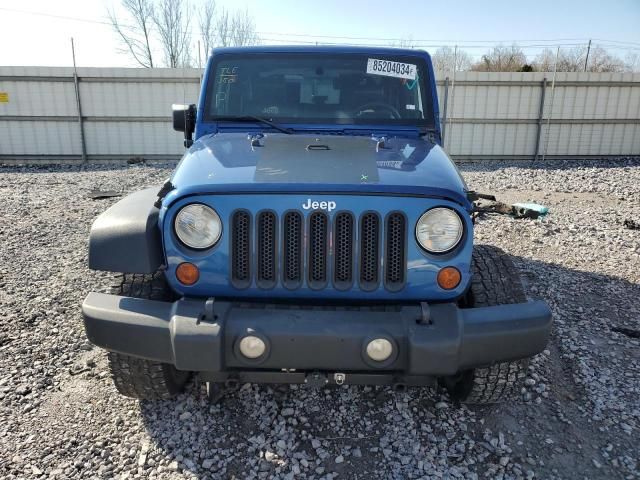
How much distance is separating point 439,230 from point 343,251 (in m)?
0.45

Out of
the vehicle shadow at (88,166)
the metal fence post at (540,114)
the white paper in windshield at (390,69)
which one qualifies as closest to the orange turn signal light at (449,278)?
the white paper in windshield at (390,69)

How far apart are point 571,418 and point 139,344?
2.36 m

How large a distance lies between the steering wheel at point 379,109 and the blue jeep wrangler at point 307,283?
3.11ft

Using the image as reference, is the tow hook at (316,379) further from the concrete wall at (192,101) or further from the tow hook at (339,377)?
the concrete wall at (192,101)

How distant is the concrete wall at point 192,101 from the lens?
13.5m

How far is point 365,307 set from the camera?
2.45 metres

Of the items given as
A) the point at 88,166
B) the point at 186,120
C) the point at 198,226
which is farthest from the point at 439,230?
the point at 88,166

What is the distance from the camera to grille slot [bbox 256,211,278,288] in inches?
93.3

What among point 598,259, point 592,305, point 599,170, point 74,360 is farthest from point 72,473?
point 599,170

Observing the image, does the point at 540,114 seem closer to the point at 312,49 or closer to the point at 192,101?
the point at 192,101

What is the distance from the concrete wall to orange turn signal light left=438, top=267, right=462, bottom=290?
459 inches

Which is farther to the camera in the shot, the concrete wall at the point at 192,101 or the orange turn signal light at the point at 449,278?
the concrete wall at the point at 192,101

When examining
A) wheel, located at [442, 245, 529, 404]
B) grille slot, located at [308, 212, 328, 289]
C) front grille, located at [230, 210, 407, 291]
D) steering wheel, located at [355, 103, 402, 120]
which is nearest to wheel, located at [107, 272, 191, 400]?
front grille, located at [230, 210, 407, 291]

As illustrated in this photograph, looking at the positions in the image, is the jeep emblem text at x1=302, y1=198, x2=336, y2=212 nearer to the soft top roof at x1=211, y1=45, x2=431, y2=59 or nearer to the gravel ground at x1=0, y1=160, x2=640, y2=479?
the gravel ground at x1=0, y1=160, x2=640, y2=479
